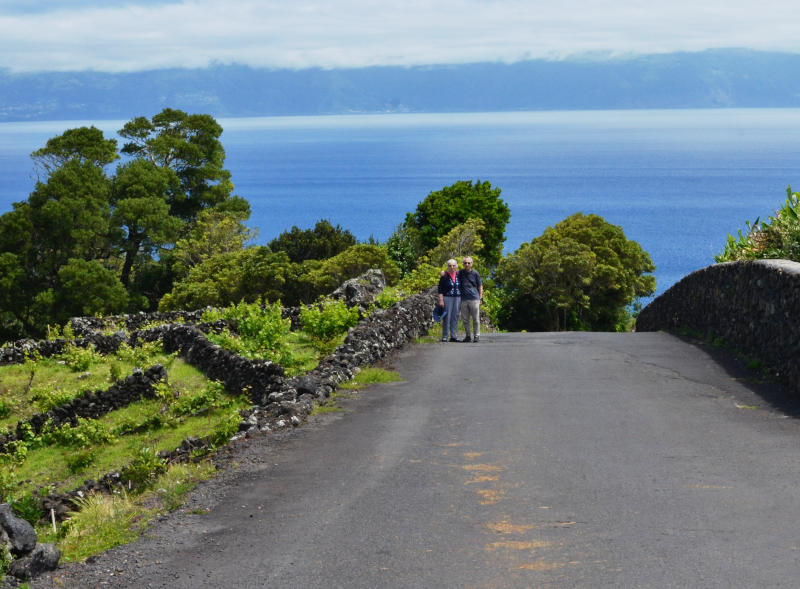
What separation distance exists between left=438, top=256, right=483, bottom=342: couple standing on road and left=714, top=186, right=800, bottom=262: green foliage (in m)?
6.39

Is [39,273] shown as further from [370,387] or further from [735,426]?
[735,426]

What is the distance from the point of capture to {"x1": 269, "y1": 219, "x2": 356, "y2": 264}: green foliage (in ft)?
213

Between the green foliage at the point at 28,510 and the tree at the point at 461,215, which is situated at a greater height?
the tree at the point at 461,215

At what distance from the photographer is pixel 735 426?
36.2ft

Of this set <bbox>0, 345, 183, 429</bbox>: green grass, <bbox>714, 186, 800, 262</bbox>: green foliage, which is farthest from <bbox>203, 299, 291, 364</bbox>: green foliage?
<bbox>714, 186, 800, 262</bbox>: green foliage

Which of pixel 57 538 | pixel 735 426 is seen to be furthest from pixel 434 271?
pixel 57 538

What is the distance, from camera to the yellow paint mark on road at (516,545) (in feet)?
23.1

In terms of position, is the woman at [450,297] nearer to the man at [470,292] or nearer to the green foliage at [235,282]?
the man at [470,292]

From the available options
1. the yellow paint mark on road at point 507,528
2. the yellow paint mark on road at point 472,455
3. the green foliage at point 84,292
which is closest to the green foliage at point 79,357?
the yellow paint mark on road at point 472,455

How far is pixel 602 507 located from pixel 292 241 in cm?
5968

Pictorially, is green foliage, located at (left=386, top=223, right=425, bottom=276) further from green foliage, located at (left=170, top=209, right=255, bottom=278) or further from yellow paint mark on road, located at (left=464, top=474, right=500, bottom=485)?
yellow paint mark on road, located at (left=464, top=474, right=500, bottom=485)

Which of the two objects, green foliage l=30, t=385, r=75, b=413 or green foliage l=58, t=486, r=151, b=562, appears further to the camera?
green foliage l=30, t=385, r=75, b=413

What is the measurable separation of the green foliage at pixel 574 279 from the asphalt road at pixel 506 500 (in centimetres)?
4277

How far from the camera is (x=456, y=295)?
19875 mm
